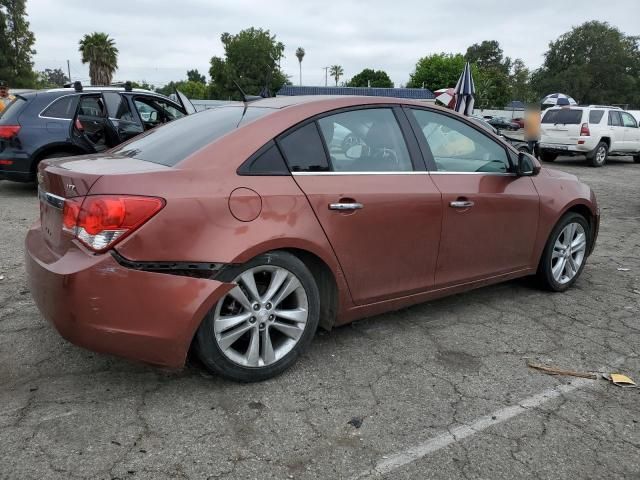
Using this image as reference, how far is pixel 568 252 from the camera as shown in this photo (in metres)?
4.58

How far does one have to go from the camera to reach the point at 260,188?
282 cm

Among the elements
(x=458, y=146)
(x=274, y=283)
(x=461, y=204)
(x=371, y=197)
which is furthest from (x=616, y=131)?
(x=274, y=283)

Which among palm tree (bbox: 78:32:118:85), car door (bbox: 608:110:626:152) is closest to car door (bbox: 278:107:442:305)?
car door (bbox: 608:110:626:152)

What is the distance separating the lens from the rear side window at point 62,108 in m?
7.98

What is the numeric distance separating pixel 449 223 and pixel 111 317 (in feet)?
6.98

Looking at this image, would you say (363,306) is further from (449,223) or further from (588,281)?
(588,281)

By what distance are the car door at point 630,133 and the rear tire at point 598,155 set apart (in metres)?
1.25

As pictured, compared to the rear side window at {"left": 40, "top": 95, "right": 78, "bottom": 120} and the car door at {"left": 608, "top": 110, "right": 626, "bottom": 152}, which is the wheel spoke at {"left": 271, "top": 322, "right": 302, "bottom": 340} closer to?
the rear side window at {"left": 40, "top": 95, "right": 78, "bottom": 120}

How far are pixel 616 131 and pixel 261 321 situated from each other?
17.1m

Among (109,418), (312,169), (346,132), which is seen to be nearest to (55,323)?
(109,418)

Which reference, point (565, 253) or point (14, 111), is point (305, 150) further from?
point (14, 111)

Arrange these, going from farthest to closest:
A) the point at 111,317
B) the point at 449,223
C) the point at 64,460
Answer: the point at 449,223, the point at 111,317, the point at 64,460

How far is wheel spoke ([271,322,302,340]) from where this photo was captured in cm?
295

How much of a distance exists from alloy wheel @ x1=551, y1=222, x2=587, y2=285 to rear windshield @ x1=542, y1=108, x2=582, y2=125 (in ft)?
42.0
